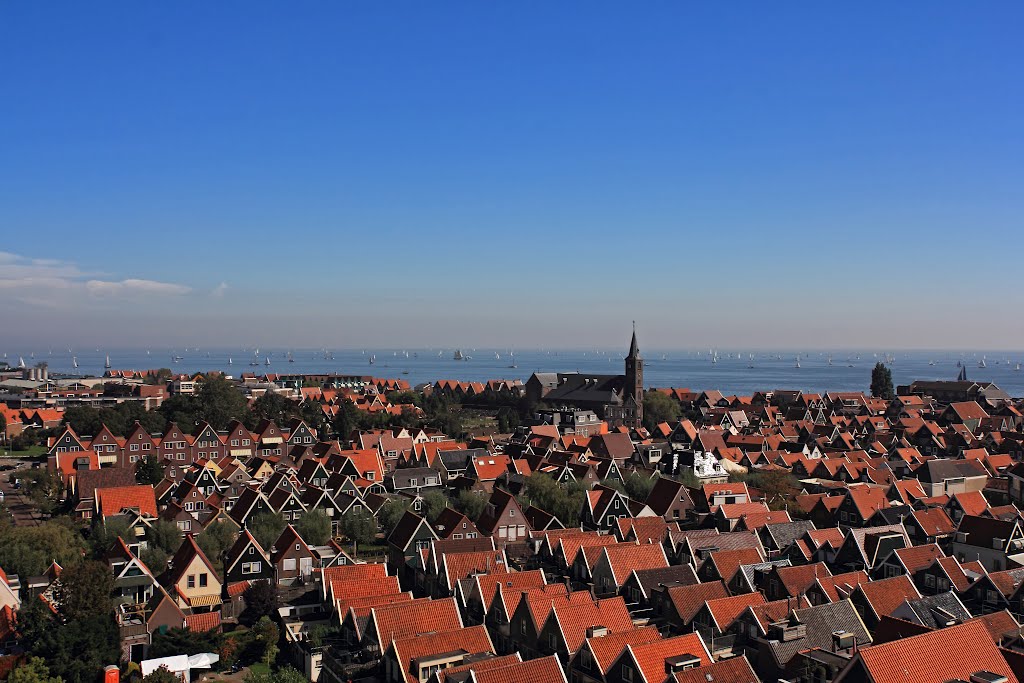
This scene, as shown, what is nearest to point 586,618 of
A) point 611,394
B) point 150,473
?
point 150,473

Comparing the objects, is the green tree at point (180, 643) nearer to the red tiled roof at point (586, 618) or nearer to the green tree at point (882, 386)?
the red tiled roof at point (586, 618)

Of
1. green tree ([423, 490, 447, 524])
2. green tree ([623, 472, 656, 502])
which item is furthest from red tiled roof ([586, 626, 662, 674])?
green tree ([623, 472, 656, 502])

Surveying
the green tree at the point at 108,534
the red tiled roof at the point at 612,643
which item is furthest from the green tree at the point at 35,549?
the red tiled roof at the point at 612,643

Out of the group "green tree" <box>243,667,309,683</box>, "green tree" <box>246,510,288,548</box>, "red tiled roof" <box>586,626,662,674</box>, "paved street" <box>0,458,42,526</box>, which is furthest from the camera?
"paved street" <box>0,458,42,526</box>

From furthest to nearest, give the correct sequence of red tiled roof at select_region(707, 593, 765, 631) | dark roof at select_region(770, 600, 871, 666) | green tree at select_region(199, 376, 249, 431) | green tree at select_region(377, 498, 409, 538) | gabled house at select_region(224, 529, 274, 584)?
green tree at select_region(199, 376, 249, 431) < green tree at select_region(377, 498, 409, 538) < gabled house at select_region(224, 529, 274, 584) < red tiled roof at select_region(707, 593, 765, 631) < dark roof at select_region(770, 600, 871, 666)

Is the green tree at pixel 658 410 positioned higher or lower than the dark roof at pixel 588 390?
lower

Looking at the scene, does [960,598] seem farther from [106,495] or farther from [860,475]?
[106,495]

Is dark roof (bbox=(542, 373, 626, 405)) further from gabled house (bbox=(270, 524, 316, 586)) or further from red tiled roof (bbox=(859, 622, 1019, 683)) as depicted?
red tiled roof (bbox=(859, 622, 1019, 683))
